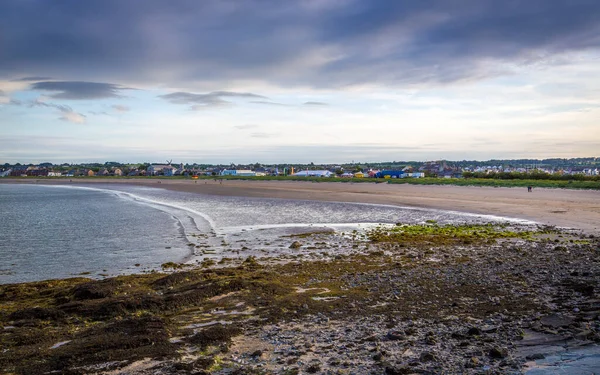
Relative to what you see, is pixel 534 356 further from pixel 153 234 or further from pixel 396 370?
pixel 153 234

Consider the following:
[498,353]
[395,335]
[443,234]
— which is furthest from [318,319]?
[443,234]

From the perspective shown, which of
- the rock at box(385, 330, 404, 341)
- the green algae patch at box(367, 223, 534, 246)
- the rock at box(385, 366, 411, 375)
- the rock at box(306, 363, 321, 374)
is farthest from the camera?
the green algae patch at box(367, 223, 534, 246)

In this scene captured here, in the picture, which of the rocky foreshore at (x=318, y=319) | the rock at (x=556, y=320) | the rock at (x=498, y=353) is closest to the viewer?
the rock at (x=498, y=353)

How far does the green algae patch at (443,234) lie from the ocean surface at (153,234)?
91.8 inches

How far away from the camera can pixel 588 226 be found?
2130 centimetres

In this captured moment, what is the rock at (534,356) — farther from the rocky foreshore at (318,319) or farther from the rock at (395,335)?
the rock at (395,335)

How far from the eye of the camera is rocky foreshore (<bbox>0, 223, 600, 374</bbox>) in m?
5.86

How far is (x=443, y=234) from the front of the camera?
19344 mm

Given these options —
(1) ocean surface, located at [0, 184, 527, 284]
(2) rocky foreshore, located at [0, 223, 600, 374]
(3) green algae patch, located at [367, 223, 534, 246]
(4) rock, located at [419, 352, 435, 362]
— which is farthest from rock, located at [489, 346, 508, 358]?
(3) green algae patch, located at [367, 223, 534, 246]

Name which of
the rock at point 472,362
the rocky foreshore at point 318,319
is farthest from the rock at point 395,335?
the rock at point 472,362

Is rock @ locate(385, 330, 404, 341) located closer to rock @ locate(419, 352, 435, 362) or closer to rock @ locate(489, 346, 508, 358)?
rock @ locate(419, 352, 435, 362)

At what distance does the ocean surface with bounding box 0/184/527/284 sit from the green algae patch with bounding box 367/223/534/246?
233cm

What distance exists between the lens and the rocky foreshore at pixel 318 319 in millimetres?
5855

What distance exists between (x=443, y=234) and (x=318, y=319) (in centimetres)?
1295
